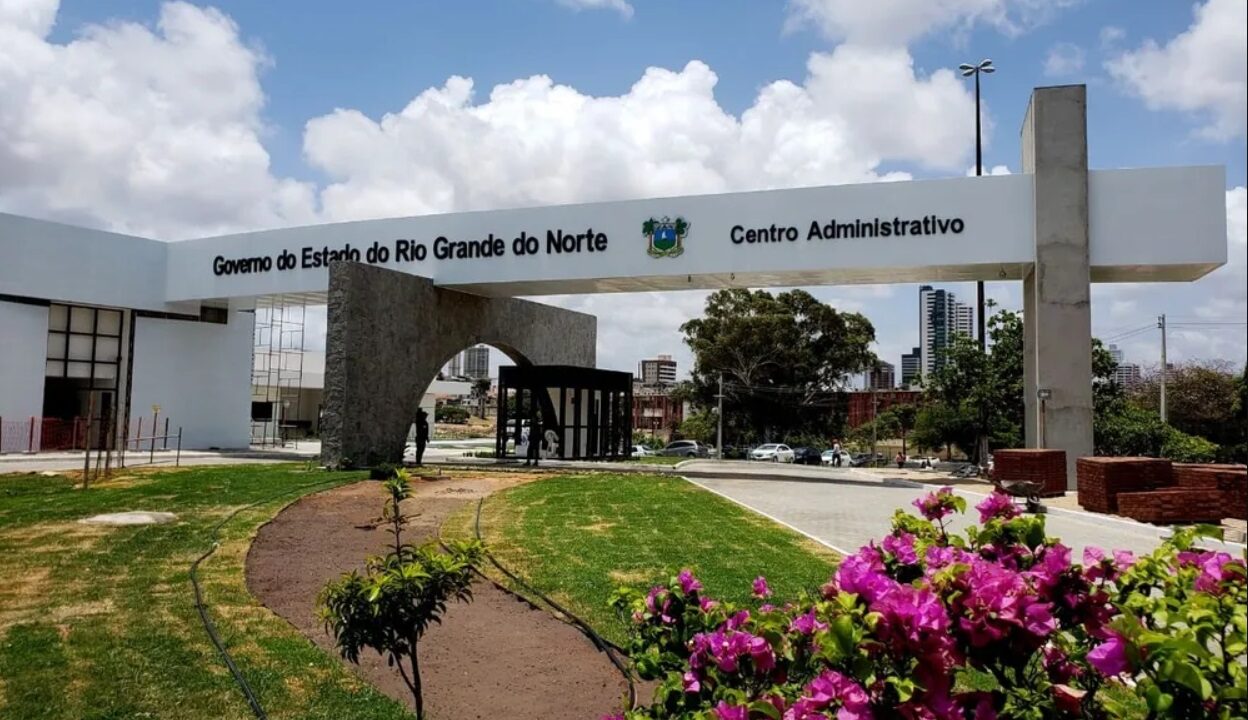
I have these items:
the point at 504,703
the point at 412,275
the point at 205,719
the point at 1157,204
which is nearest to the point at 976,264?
the point at 1157,204

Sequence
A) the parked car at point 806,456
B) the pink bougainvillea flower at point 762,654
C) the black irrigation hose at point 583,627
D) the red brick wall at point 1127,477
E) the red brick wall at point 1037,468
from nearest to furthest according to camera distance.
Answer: the pink bougainvillea flower at point 762,654
the black irrigation hose at point 583,627
the red brick wall at point 1127,477
the red brick wall at point 1037,468
the parked car at point 806,456

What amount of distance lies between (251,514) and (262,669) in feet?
23.6

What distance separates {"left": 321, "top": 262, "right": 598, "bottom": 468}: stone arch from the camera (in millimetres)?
20047

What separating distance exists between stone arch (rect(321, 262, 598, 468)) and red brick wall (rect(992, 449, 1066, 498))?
14414mm

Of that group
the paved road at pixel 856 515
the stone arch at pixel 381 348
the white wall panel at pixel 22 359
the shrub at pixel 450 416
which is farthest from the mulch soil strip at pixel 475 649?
the shrub at pixel 450 416

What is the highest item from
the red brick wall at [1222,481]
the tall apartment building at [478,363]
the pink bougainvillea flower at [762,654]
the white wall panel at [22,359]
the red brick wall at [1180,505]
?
the tall apartment building at [478,363]

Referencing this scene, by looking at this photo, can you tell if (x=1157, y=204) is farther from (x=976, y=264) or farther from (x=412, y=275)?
(x=412, y=275)

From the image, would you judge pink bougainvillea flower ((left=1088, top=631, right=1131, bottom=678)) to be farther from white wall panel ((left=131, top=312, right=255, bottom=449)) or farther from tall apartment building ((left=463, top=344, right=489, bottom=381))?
tall apartment building ((left=463, top=344, right=489, bottom=381))

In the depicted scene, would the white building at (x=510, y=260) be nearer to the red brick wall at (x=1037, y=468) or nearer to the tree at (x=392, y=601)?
the red brick wall at (x=1037, y=468)

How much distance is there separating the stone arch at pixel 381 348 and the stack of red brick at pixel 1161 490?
15.6 metres

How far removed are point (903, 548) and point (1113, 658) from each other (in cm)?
115

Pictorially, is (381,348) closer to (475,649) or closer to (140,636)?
(140,636)

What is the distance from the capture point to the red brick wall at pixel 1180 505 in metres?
12.1

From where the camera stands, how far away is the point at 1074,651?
257 centimetres
